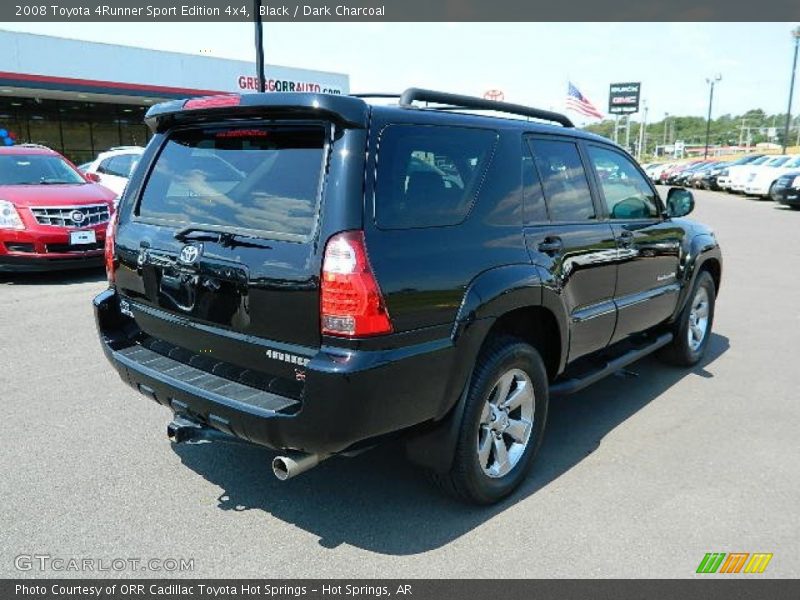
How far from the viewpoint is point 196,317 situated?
116 inches

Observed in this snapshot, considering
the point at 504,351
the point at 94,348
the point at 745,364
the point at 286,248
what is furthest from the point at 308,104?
the point at 745,364

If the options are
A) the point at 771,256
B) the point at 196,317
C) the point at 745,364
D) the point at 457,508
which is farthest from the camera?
the point at 771,256

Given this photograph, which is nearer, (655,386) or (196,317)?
(196,317)

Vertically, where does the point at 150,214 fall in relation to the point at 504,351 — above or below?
above

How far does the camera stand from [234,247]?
275 cm

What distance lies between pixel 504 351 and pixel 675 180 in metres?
41.3

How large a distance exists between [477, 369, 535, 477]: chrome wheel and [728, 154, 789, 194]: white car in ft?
87.3

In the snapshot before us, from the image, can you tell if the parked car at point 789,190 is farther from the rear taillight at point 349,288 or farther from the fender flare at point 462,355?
the rear taillight at point 349,288

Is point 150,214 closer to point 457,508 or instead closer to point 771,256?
point 457,508

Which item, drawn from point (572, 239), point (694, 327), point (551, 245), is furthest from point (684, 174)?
point (551, 245)

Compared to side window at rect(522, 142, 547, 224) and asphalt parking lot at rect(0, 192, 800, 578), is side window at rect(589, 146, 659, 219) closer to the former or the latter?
side window at rect(522, 142, 547, 224)

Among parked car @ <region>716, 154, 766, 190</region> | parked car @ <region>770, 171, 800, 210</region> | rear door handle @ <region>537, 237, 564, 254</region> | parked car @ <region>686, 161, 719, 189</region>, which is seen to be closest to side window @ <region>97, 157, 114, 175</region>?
rear door handle @ <region>537, 237, 564, 254</region>

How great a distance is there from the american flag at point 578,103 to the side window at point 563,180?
3115 cm

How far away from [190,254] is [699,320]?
14.8ft
